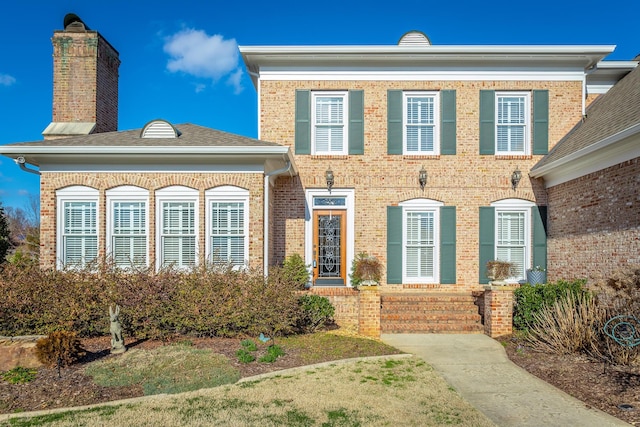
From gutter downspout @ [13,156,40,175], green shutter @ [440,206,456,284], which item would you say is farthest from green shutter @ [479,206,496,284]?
gutter downspout @ [13,156,40,175]

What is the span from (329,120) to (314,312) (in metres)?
5.23

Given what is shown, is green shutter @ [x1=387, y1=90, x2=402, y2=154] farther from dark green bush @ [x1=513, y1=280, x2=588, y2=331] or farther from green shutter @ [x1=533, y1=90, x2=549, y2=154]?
dark green bush @ [x1=513, y1=280, x2=588, y2=331]

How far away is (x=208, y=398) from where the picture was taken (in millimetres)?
5309

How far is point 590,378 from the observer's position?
6160 mm

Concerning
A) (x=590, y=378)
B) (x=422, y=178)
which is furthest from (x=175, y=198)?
(x=590, y=378)

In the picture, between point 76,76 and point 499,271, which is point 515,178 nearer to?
point 499,271

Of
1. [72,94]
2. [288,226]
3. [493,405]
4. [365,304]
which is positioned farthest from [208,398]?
[72,94]

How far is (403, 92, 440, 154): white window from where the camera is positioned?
11.8 m

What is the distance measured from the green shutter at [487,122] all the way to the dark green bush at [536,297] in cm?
410

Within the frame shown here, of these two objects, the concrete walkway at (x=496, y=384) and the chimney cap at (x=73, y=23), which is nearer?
the concrete walkway at (x=496, y=384)

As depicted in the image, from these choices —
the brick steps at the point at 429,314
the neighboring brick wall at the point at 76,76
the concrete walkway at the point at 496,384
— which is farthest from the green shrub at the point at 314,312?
the neighboring brick wall at the point at 76,76

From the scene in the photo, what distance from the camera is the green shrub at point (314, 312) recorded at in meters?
8.77

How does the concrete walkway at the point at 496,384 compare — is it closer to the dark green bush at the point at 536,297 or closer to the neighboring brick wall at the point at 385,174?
the dark green bush at the point at 536,297

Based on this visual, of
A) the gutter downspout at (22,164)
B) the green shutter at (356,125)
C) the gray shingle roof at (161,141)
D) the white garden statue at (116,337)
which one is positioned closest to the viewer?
the white garden statue at (116,337)
